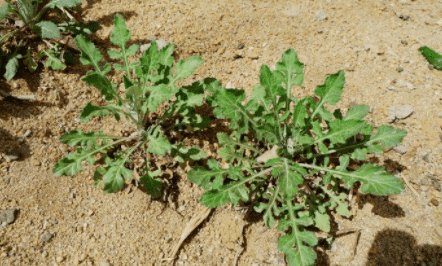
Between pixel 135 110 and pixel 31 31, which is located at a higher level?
pixel 31 31

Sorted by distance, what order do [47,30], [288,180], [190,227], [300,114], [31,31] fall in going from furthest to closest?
[31,31] < [47,30] < [190,227] < [300,114] < [288,180]

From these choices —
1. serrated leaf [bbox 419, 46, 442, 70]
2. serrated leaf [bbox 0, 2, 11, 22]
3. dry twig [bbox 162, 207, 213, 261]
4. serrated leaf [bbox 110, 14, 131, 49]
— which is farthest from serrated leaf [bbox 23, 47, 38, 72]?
serrated leaf [bbox 419, 46, 442, 70]

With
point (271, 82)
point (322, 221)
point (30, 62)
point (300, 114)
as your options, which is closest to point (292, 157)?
point (300, 114)

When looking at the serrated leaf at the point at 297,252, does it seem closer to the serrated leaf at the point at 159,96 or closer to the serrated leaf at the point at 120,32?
the serrated leaf at the point at 159,96

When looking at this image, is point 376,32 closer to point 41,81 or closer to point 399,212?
point 399,212

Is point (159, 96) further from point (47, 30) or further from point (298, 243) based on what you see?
point (298, 243)

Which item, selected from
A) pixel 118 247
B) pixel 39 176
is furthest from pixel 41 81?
pixel 118 247

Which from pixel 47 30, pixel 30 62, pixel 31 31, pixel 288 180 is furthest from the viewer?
pixel 31 31
